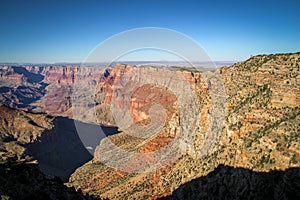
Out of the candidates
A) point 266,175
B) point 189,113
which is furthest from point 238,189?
point 189,113

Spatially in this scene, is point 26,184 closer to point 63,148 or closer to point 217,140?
point 217,140

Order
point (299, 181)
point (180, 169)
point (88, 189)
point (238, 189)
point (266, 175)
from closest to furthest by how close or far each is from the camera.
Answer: point (299, 181)
point (266, 175)
point (238, 189)
point (180, 169)
point (88, 189)

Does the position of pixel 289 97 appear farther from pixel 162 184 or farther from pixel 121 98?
pixel 121 98

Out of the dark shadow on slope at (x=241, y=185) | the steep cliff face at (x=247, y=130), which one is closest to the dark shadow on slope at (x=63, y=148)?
the steep cliff face at (x=247, y=130)

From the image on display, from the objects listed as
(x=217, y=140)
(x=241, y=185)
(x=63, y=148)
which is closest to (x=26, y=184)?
(x=241, y=185)

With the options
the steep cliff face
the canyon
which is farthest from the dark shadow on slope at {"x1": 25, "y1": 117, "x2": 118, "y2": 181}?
the steep cliff face

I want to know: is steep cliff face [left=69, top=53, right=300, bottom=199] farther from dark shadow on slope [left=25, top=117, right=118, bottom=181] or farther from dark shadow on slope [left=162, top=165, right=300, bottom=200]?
dark shadow on slope [left=25, top=117, right=118, bottom=181]
